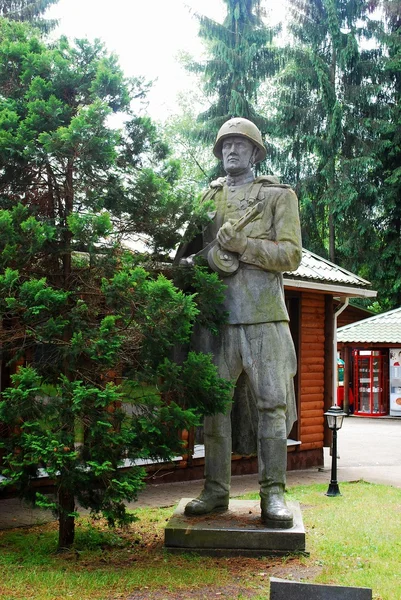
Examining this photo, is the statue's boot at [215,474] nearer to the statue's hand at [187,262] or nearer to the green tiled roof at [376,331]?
the statue's hand at [187,262]

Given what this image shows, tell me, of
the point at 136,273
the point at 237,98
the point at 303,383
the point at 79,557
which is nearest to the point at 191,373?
the point at 136,273

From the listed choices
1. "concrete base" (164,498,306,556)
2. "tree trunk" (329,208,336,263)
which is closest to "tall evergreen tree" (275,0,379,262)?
"tree trunk" (329,208,336,263)

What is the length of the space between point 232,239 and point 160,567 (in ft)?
7.87

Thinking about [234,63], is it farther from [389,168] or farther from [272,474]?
[272,474]

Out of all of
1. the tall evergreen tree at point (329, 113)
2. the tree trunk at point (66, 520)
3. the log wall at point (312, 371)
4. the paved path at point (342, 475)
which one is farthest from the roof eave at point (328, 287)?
the tall evergreen tree at point (329, 113)

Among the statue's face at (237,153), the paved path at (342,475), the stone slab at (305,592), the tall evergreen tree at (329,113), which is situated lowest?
the paved path at (342,475)

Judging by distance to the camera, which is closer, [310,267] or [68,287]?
[68,287]

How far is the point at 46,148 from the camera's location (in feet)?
16.3

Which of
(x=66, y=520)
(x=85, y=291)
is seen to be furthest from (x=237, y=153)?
(x=66, y=520)

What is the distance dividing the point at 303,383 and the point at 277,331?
6.92 m

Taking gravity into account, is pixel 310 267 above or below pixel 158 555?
above

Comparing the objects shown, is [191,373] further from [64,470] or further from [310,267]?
[310,267]

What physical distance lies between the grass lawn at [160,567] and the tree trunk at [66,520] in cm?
8

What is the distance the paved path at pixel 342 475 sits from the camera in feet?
25.0
